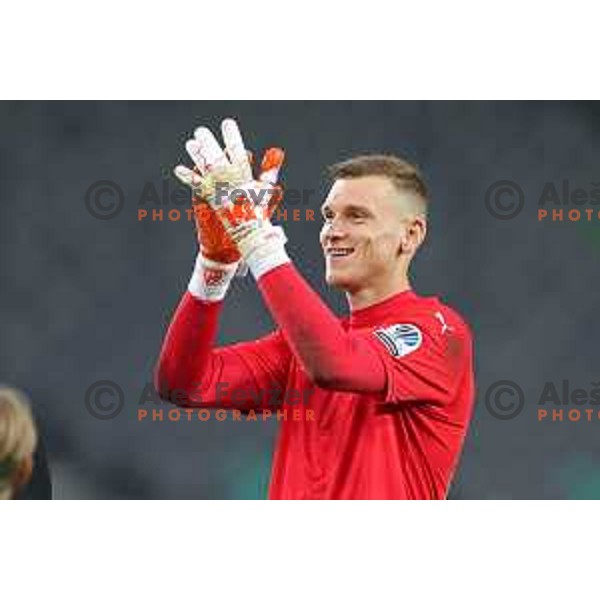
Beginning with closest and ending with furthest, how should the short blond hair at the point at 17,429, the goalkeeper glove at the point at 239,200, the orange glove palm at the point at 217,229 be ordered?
the goalkeeper glove at the point at 239,200 → the orange glove palm at the point at 217,229 → the short blond hair at the point at 17,429

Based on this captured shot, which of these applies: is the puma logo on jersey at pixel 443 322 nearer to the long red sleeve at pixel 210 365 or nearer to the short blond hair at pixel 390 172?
the short blond hair at pixel 390 172

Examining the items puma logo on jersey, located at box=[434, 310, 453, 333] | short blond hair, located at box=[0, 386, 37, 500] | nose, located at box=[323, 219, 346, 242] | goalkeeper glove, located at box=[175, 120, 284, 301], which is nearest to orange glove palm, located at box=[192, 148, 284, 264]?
goalkeeper glove, located at box=[175, 120, 284, 301]

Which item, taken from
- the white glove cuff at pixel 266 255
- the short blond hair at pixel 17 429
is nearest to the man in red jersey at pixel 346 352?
the white glove cuff at pixel 266 255

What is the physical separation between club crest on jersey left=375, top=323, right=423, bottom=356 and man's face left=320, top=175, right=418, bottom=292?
0.21 meters

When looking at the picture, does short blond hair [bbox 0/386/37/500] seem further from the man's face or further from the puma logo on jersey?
the puma logo on jersey

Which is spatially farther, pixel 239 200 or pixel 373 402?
pixel 373 402

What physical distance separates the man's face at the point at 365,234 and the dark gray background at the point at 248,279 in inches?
40.1

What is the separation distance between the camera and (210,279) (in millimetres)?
3230

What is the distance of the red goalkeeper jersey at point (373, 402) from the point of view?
3.13m

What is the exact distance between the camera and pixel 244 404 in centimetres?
343

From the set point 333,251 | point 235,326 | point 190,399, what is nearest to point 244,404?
point 190,399

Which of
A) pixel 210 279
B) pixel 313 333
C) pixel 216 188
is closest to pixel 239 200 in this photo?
pixel 216 188

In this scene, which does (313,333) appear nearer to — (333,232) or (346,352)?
(346,352)

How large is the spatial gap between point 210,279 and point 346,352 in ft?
1.65
